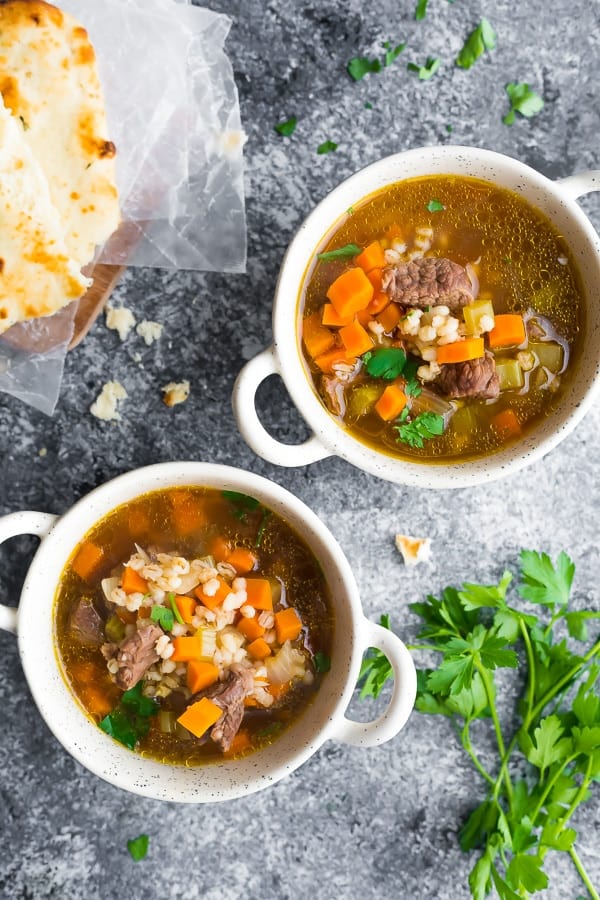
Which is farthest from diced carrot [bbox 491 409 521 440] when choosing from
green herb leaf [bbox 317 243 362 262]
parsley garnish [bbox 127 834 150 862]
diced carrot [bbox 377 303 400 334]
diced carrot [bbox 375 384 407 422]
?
parsley garnish [bbox 127 834 150 862]

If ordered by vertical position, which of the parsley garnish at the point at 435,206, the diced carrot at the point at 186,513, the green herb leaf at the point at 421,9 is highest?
the green herb leaf at the point at 421,9

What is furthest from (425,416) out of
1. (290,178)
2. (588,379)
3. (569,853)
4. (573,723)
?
(569,853)

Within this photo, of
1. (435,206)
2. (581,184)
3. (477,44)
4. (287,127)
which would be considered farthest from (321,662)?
(477,44)

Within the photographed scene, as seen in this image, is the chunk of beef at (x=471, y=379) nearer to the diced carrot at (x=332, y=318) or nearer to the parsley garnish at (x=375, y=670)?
the diced carrot at (x=332, y=318)

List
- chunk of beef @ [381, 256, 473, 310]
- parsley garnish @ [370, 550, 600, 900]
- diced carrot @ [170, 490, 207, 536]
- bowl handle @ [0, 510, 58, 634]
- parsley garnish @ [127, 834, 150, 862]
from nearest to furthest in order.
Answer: bowl handle @ [0, 510, 58, 634], chunk of beef @ [381, 256, 473, 310], diced carrot @ [170, 490, 207, 536], parsley garnish @ [370, 550, 600, 900], parsley garnish @ [127, 834, 150, 862]

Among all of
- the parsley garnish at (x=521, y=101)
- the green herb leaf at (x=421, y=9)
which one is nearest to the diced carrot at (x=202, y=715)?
the parsley garnish at (x=521, y=101)

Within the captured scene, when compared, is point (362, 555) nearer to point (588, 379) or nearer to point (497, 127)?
point (588, 379)

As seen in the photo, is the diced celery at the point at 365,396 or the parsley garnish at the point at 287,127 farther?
the parsley garnish at the point at 287,127

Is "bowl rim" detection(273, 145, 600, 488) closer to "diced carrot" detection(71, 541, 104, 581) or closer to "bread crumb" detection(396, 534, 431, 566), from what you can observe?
"bread crumb" detection(396, 534, 431, 566)
